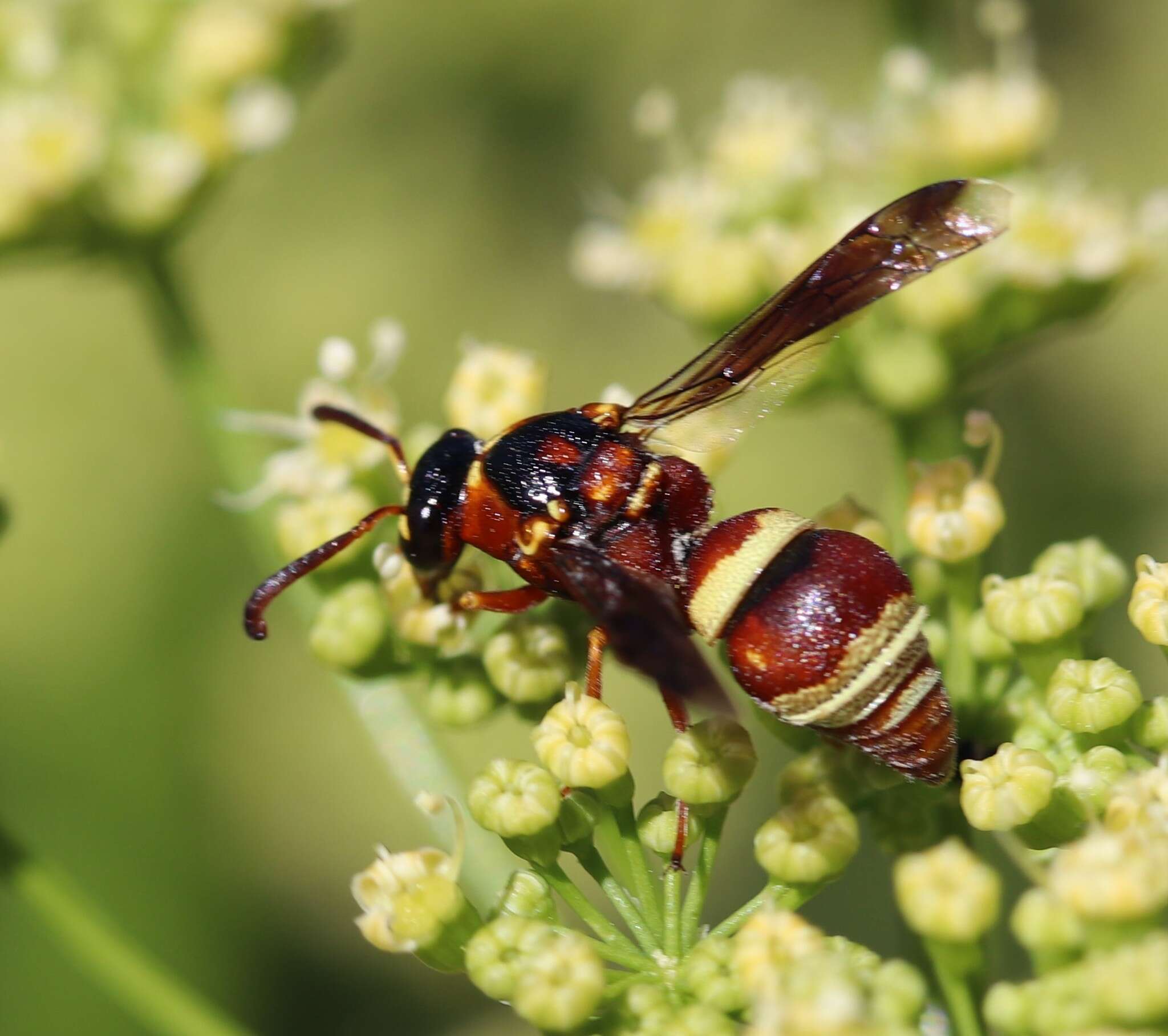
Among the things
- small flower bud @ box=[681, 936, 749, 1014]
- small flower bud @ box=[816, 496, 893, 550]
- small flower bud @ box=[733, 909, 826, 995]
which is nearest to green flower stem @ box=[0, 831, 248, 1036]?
small flower bud @ box=[681, 936, 749, 1014]

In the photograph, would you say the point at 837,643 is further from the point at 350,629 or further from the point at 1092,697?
the point at 350,629

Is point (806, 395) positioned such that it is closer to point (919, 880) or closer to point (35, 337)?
point (919, 880)

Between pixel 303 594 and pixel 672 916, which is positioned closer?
pixel 672 916

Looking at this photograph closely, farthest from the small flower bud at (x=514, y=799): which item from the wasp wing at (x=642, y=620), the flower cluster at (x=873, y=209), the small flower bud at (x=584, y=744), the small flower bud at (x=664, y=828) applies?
the flower cluster at (x=873, y=209)

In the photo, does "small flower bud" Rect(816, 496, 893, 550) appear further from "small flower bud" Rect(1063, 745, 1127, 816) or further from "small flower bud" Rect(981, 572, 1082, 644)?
"small flower bud" Rect(1063, 745, 1127, 816)

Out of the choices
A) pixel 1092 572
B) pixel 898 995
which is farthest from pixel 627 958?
pixel 1092 572

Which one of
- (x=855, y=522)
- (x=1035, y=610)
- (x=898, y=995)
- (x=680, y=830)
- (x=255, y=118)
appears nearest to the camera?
(x=898, y=995)

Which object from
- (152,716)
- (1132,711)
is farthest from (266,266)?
(1132,711)
